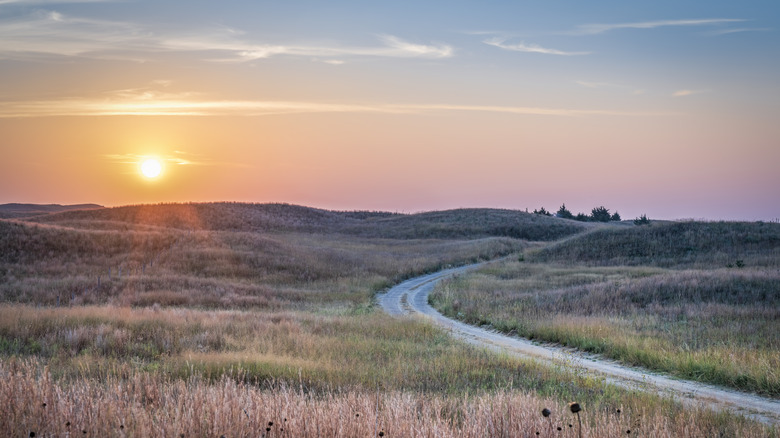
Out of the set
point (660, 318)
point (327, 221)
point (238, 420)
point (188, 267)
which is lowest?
point (188, 267)

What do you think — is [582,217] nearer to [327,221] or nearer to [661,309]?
[327,221]

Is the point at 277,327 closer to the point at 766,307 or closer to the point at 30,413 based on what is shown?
the point at 30,413

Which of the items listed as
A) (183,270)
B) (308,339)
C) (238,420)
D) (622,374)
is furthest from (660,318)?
(183,270)

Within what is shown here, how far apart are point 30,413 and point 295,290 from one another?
28993 mm

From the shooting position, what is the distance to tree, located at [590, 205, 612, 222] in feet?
454

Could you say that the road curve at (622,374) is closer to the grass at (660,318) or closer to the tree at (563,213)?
the grass at (660,318)

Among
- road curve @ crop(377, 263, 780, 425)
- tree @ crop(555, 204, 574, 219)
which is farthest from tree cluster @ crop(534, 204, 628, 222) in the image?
road curve @ crop(377, 263, 780, 425)

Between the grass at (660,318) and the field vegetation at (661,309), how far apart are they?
3cm

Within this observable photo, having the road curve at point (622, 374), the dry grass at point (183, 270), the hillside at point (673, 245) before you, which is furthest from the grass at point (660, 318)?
the hillside at point (673, 245)

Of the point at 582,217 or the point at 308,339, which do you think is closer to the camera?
the point at 308,339

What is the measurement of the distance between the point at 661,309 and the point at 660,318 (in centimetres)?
187

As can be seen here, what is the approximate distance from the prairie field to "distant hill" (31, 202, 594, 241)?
46126 millimetres

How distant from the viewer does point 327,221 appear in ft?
398

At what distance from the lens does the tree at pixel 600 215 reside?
138 metres
